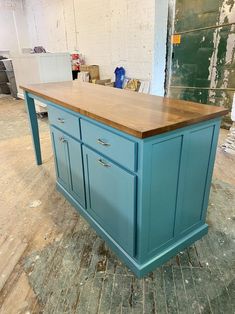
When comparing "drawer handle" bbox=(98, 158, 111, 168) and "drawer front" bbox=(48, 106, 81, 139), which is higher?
"drawer front" bbox=(48, 106, 81, 139)

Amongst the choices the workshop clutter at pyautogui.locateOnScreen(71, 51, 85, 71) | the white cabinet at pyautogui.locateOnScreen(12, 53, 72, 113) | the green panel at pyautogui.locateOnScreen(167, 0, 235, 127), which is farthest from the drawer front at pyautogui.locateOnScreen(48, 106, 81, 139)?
the workshop clutter at pyautogui.locateOnScreen(71, 51, 85, 71)

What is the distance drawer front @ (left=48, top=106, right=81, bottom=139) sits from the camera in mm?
1533

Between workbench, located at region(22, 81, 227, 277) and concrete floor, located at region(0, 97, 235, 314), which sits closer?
workbench, located at region(22, 81, 227, 277)

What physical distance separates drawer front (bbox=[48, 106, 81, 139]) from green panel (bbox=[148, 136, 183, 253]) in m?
0.62

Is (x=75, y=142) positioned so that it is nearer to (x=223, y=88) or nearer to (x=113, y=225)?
(x=113, y=225)

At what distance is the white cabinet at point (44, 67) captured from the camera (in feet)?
13.4

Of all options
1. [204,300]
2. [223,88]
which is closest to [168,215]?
[204,300]

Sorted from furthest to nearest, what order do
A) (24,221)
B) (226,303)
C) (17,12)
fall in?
(17,12) < (24,221) < (226,303)

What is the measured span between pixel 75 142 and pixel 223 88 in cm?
282

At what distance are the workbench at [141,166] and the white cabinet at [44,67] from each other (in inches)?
106

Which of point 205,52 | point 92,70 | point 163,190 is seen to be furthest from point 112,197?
point 92,70

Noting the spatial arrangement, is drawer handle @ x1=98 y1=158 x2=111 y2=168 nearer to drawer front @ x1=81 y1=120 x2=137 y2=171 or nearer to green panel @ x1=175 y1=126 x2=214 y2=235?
drawer front @ x1=81 y1=120 x2=137 y2=171

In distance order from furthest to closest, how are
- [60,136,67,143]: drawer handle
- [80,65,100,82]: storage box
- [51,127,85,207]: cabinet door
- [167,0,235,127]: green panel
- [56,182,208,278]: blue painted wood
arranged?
1. [80,65,100,82]: storage box
2. [167,0,235,127]: green panel
3. [60,136,67,143]: drawer handle
4. [51,127,85,207]: cabinet door
5. [56,182,208,278]: blue painted wood

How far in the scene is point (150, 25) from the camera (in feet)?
13.3
